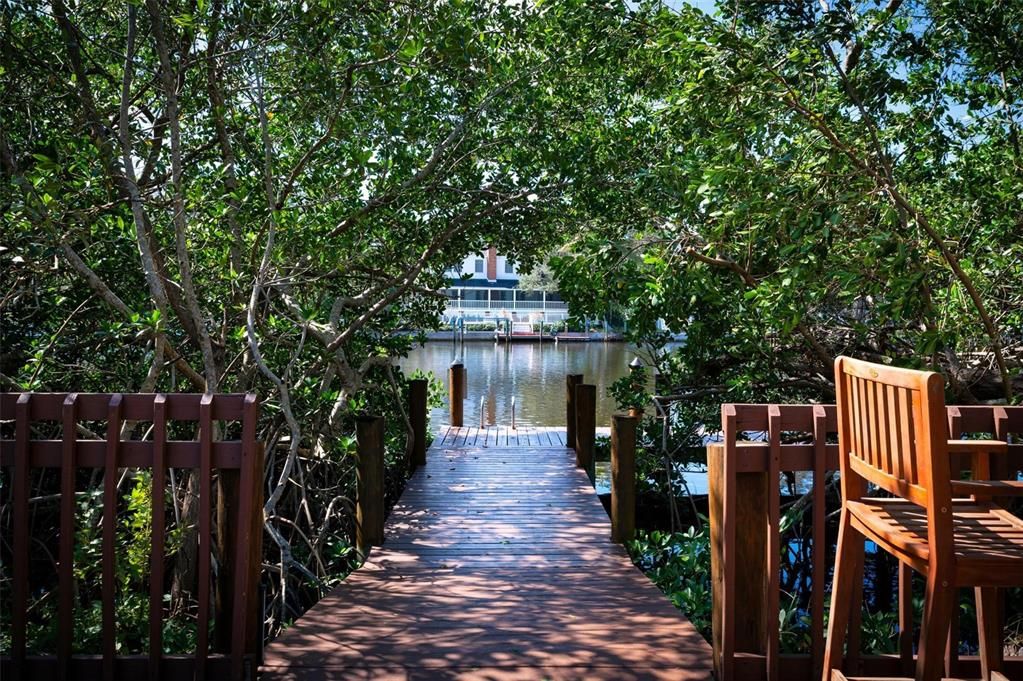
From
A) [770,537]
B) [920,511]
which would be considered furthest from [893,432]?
[770,537]

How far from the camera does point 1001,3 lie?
4.65 m

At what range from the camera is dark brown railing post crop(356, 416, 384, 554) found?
16.5 ft

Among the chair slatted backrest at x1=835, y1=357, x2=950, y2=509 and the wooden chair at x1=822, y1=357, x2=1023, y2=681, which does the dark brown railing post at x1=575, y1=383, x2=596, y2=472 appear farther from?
the chair slatted backrest at x1=835, y1=357, x2=950, y2=509

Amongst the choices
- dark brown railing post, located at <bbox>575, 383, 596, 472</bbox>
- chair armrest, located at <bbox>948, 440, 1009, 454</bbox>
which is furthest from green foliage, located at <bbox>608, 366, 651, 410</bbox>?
chair armrest, located at <bbox>948, 440, 1009, 454</bbox>

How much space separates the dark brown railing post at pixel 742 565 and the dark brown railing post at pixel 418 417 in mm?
5733

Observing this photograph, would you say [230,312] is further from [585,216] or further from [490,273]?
[490,273]

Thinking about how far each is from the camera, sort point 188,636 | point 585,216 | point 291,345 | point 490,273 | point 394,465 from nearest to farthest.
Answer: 1. point 188,636
2. point 291,345
3. point 585,216
4. point 394,465
5. point 490,273

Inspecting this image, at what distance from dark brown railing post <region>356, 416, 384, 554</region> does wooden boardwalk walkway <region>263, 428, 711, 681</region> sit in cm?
14

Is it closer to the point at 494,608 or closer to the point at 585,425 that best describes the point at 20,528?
the point at 494,608

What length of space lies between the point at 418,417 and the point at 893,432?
665cm

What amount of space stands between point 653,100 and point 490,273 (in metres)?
48.8

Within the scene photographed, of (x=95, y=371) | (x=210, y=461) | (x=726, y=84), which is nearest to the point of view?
(x=210, y=461)

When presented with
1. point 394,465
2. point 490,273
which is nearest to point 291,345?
point 394,465

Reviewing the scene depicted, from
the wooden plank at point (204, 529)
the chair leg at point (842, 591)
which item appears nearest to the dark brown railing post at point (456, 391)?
the wooden plank at point (204, 529)
